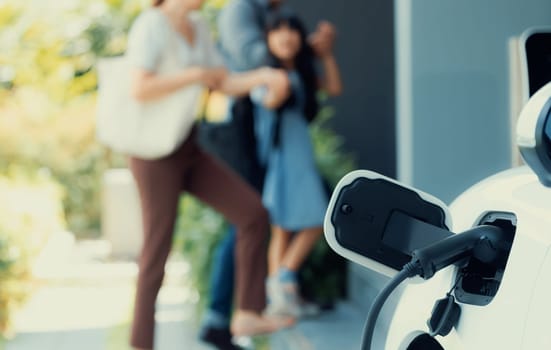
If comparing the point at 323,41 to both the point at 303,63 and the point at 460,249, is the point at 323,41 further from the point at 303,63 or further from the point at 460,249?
the point at 460,249

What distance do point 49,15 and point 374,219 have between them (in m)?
9.33

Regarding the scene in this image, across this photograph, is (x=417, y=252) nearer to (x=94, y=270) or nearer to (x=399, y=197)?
(x=399, y=197)

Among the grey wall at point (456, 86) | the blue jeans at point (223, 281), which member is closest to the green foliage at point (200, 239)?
the blue jeans at point (223, 281)

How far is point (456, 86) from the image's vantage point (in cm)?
416

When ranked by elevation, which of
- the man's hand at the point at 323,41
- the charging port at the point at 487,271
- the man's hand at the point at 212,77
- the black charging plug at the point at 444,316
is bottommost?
the man's hand at the point at 323,41

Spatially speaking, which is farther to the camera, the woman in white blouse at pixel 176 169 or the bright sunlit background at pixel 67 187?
the bright sunlit background at pixel 67 187

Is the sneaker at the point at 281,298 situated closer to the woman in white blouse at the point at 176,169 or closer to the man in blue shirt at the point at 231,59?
the man in blue shirt at the point at 231,59

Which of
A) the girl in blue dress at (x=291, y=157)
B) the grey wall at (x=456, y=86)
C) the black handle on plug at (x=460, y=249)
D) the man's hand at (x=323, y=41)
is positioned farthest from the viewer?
the man's hand at (x=323, y=41)

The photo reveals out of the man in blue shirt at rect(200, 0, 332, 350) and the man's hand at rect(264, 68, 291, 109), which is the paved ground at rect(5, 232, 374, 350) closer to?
the man in blue shirt at rect(200, 0, 332, 350)

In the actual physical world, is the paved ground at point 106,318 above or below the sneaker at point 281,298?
below

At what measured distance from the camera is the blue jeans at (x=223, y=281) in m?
4.72

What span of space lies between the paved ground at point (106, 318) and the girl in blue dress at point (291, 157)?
0.30m

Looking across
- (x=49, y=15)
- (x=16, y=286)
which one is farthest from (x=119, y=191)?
(x=16, y=286)

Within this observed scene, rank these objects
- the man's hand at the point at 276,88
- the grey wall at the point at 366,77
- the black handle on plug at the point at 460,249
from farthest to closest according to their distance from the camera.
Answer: the grey wall at the point at 366,77, the man's hand at the point at 276,88, the black handle on plug at the point at 460,249
